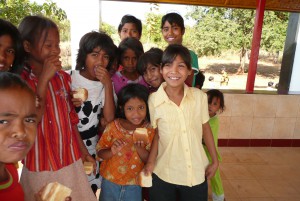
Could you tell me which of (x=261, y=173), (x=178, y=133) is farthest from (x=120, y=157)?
(x=261, y=173)

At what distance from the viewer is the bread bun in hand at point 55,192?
1299 mm

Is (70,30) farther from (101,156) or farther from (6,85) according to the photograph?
(6,85)

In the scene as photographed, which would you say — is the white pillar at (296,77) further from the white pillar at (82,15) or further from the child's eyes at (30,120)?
the child's eyes at (30,120)

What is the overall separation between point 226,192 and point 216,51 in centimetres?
259

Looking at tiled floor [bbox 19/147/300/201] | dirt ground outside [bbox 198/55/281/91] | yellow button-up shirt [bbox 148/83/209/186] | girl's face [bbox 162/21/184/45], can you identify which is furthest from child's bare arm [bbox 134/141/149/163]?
dirt ground outside [bbox 198/55/281/91]

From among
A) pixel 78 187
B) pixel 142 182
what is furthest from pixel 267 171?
pixel 78 187

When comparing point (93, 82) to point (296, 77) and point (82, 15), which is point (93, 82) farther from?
point (296, 77)

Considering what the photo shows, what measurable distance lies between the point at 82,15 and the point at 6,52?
2.84 metres

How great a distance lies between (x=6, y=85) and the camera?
2.77ft

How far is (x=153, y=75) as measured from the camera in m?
1.89

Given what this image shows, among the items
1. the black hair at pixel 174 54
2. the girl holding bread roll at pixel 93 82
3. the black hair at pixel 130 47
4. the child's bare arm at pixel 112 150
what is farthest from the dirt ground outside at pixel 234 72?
the child's bare arm at pixel 112 150

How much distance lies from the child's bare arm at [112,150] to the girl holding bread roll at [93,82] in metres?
0.18

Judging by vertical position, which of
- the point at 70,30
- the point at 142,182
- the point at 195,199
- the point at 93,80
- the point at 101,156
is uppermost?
the point at 70,30

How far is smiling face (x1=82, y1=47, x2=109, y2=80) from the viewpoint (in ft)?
5.57
